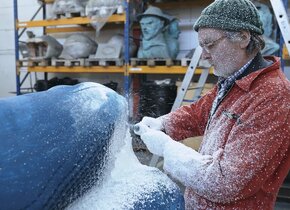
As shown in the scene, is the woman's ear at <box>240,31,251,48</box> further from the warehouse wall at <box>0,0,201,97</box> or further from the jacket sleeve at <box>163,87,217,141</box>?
the warehouse wall at <box>0,0,201,97</box>

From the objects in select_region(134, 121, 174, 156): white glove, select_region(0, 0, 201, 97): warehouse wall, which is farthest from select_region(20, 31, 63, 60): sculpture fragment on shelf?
select_region(134, 121, 174, 156): white glove

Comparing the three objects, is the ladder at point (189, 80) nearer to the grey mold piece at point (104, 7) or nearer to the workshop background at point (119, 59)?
the workshop background at point (119, 59)

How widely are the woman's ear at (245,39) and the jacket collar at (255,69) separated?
74mm

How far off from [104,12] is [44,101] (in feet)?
12.4

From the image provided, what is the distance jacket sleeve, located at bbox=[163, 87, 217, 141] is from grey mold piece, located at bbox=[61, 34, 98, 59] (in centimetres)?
339

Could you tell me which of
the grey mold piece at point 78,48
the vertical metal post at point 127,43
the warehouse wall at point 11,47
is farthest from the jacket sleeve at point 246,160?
the warehouse wall at point 11,47

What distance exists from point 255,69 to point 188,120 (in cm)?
45

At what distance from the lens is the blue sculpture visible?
2.37ft

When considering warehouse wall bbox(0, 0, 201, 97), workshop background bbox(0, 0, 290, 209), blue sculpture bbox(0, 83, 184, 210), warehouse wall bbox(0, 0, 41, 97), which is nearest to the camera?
blue sculpture bbox(0, 83, 184, 210)

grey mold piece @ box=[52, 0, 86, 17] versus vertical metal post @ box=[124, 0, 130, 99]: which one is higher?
grey mold piece @ box=[52, 0, 86, 17]

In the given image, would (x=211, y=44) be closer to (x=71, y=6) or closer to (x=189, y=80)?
(x=189, y=80)

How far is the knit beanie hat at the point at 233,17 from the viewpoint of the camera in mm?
1236

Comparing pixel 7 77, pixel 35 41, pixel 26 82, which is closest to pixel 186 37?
pixel 35 41

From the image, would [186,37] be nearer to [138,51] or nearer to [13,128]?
[138,51]
